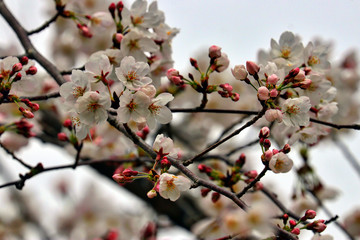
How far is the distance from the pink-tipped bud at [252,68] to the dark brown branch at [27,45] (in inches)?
28.5

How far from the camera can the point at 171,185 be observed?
138 cm

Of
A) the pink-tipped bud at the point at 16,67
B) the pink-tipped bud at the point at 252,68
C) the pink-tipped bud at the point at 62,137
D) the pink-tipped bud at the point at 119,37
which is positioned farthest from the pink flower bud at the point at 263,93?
the pink-tipped bud at the point at 62,137

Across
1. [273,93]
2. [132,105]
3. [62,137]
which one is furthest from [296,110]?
[62,137]

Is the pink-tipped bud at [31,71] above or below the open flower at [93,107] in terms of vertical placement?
below

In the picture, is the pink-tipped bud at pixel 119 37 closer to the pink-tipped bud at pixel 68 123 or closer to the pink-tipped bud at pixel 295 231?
the pink-tipped bud at pixel 68 123

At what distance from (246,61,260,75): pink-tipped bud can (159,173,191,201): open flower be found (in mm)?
450

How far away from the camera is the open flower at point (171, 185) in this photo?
1.36 m

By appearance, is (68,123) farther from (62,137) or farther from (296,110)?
(296,110)

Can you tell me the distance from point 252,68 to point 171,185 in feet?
1.64

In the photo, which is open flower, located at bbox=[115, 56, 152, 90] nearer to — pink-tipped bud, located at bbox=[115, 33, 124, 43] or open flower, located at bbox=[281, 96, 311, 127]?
pink-tipped bud, located at bbox=[115, 33, 124, 43]

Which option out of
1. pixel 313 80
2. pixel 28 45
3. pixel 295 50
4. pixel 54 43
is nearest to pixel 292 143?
pixel 313 80

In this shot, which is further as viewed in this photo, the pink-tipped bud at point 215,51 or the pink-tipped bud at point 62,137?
the pink-tipped bud at point 62,137

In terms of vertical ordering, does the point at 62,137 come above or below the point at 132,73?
below

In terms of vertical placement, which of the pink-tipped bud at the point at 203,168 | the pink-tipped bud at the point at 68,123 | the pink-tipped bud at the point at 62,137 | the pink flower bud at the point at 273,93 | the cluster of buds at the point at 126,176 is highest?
the pink flower bud at the point at 273,93
